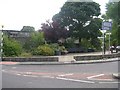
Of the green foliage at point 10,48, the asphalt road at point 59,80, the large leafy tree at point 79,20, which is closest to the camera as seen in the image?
the asphalt road at point 59,80

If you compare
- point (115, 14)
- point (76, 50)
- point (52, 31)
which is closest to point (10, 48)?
point (52, 31)

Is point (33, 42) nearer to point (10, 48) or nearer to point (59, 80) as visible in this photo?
point (10, 48)

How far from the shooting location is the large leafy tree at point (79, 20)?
44.5 metres

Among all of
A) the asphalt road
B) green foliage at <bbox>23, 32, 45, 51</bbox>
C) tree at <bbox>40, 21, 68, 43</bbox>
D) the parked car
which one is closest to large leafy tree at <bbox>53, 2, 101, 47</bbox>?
tree at <bbox>40, 21, 68, 43</bbox>

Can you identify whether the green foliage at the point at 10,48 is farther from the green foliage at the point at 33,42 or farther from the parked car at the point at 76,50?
the parked car at the point at 76,50

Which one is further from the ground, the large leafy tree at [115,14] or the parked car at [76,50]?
the large leafy tree at [115,14]

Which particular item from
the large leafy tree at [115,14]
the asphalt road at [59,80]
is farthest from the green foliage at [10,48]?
the large leafy tree at [115,14]

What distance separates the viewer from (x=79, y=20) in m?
44.9

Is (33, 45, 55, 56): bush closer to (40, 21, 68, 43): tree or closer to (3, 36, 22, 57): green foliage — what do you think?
(3, 36, 22, 57): green foliage

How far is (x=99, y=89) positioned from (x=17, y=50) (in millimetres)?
19514

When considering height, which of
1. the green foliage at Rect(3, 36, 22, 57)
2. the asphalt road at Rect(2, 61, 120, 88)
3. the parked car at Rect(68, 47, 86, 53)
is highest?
the green foliage at Rect(3, 36, 22, 57)

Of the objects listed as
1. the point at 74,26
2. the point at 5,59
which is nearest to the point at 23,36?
the point at 74,26

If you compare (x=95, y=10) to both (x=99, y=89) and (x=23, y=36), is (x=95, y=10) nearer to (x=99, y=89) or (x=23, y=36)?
(x=23, y=36)

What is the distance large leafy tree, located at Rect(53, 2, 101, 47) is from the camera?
4453 cm
